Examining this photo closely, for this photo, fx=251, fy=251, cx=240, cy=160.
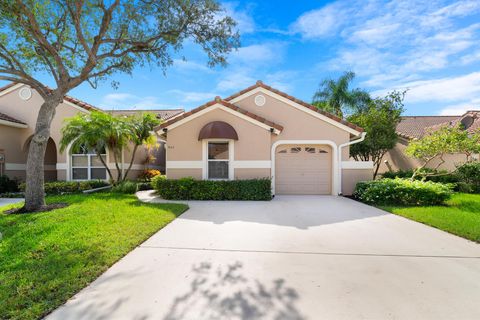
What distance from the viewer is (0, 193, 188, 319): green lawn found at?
3.51 metres

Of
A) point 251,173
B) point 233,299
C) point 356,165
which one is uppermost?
point 356,165

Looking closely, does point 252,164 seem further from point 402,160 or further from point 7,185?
point 402,160

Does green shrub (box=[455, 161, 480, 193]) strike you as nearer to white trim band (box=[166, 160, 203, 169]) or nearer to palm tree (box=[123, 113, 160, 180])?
white trim band (box=[166, 160, 203, 169])

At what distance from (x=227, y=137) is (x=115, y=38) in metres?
6.38

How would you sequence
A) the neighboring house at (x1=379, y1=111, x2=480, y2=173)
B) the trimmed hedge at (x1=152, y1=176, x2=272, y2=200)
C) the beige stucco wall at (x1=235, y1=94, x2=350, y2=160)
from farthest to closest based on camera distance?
1. the neighboring house at (x1=379, y1=111, x2=480, y2=173)
2. the beige stucco wall at (x1=235, y1=94, x2=350, y2=160)
3. the trimmed hedge at (x1=152, y1=176, x2=272, y2=200)

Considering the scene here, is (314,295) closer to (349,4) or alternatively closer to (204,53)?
(204,53)

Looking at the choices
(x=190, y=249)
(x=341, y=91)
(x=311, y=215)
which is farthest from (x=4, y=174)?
(x=341, y=91)

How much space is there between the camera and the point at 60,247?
5297mm

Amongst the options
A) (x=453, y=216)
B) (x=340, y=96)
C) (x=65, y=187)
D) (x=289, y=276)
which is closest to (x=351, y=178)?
(x=453, y=216)

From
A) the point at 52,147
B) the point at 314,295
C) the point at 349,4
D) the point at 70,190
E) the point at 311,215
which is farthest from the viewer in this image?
the point at 52,147

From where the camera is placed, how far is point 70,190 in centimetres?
1378

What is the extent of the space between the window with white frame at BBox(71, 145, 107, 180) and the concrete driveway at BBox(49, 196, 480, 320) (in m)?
11.4

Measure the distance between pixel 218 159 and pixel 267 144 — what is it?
2.68m

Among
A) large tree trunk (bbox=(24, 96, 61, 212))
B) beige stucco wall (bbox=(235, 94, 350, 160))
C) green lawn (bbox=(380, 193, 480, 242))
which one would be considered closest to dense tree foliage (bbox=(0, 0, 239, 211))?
large tree trunk (bbox=(24, 96, 61, 212))
